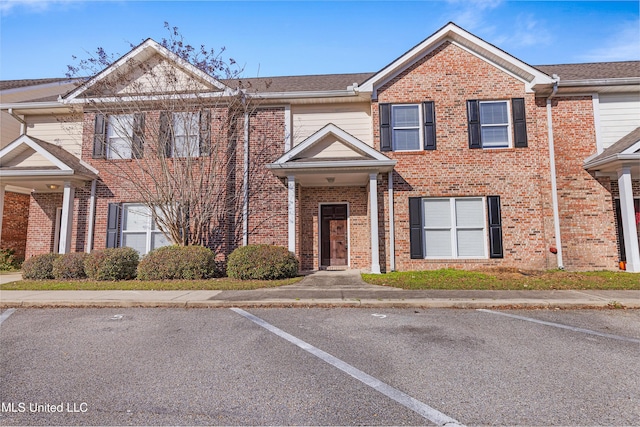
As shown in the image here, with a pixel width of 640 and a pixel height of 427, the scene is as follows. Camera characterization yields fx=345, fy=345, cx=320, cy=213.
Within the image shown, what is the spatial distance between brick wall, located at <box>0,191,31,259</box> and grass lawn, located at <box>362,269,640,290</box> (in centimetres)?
1460

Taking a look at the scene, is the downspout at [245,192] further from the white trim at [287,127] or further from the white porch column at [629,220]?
the white porch column at [629,220]

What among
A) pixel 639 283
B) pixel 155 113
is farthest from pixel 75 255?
pixel 639 283

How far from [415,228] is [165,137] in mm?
8972

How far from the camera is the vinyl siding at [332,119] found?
1265 centimetres

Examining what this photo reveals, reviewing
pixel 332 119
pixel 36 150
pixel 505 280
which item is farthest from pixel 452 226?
pixel 36 150

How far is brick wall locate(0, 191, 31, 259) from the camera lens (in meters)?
14.1

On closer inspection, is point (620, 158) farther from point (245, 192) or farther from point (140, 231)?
point (140, 231)

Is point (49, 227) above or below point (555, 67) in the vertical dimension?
below

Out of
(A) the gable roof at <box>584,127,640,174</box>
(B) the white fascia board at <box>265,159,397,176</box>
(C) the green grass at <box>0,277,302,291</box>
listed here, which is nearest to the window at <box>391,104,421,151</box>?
(B) the white fascia board at <box>265,159,397,176</box>

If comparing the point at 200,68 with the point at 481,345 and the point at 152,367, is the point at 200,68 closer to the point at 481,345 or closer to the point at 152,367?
the point at 152,367

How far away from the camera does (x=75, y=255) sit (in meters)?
10.5

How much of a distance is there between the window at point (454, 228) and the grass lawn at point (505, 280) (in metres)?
0.95

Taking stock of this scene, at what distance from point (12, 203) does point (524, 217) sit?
19966mm

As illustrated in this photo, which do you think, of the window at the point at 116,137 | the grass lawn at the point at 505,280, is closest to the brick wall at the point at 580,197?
the grass lawn at the point at 505,280
